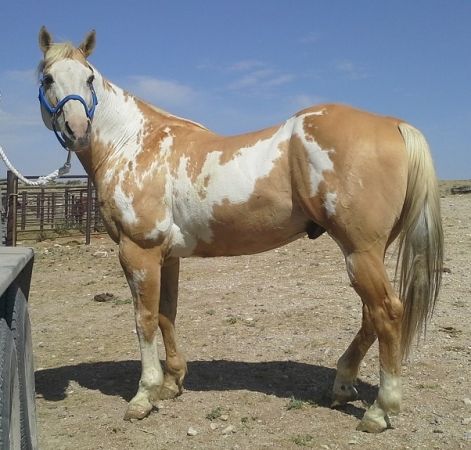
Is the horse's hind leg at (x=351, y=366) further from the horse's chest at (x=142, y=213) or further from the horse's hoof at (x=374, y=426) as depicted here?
the horse's chest at (x=142, y=213)

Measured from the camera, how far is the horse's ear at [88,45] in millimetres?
4117

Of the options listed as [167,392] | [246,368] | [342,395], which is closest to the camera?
[342,395]

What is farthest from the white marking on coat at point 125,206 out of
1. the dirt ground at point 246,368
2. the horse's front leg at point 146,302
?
the dirt ground at point 246,368

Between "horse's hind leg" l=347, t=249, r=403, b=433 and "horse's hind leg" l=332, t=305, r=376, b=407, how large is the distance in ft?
1.27

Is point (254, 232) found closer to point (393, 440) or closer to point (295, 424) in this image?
point (295, 424)

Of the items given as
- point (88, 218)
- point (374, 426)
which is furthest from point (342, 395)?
point (88, 218)

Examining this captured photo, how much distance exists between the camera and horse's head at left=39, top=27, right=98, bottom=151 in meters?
3.79

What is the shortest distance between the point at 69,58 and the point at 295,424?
117 inches

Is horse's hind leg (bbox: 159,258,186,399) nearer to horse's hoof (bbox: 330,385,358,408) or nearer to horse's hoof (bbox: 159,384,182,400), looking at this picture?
horse's hoof (bbox: 159,384,182,400)

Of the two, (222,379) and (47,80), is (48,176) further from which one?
(222,379)

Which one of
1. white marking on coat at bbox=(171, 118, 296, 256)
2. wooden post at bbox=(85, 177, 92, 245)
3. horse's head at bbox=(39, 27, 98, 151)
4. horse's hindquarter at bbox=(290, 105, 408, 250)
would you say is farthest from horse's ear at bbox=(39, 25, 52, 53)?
wooden post at bbox=(85, 177, 92, 245)

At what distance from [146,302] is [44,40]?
6.71 feet

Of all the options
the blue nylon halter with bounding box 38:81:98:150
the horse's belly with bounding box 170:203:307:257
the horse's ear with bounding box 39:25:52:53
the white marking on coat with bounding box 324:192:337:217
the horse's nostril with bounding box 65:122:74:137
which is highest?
the horse's ear with bounding box 39:25:52:53

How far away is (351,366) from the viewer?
388 cm
